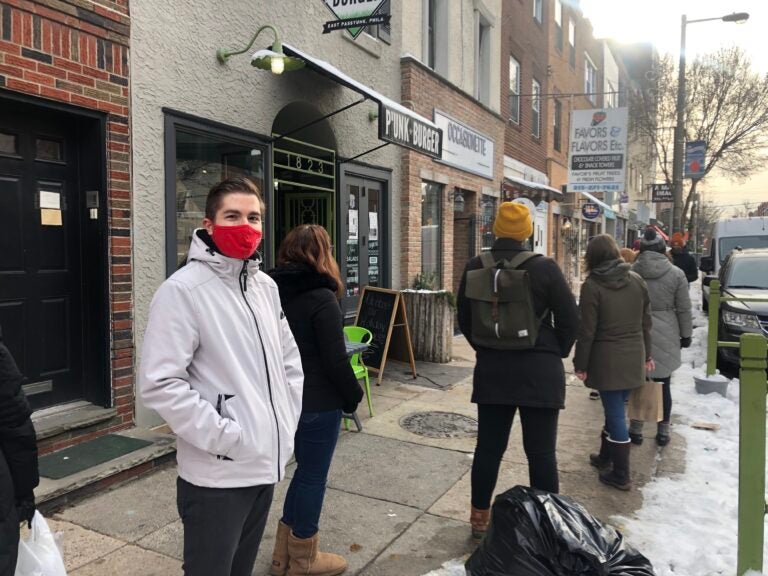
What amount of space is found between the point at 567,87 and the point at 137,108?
1759cm

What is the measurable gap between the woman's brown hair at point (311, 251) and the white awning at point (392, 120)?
3609mm

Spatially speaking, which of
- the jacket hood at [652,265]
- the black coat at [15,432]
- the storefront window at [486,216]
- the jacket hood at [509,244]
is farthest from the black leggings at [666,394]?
the storefront window at [486,216]

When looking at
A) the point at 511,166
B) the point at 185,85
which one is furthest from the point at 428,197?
the point at 185,85

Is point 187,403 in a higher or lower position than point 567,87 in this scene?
lower

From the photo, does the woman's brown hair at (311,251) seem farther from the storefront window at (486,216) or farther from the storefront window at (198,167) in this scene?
the storefront window at (486,216)

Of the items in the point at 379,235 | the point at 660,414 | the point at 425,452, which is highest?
the point at 379,235

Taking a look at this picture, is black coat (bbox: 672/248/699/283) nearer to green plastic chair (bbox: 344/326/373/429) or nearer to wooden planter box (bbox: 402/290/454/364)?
wooden planter box (bbox: 402/290/454/364)

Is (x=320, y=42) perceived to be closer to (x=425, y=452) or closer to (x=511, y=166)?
(x=425, y=452)

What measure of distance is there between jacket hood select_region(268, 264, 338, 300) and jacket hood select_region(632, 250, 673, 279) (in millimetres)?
3411

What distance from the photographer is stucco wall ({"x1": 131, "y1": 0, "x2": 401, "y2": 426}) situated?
4965mm

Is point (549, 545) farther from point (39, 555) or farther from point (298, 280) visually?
point (39, 555)

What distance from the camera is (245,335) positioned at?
205cm

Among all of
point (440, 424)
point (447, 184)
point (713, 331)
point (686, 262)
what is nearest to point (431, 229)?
point (447, 184)

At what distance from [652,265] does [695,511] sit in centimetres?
212
